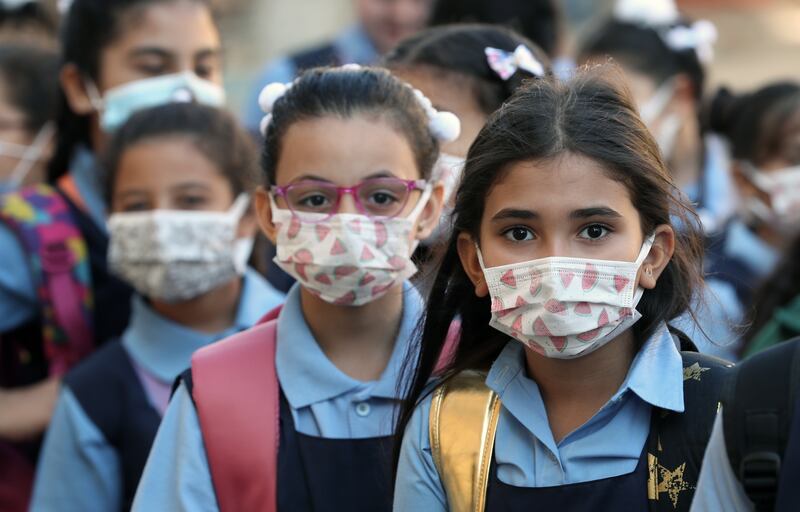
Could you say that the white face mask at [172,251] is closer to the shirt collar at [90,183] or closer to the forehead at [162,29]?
the shirt collar at [90,183]

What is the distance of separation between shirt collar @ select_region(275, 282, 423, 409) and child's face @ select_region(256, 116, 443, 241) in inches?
13.0

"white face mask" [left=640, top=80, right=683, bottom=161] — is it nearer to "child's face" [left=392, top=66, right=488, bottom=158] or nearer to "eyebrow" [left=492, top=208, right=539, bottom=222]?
"child's face" [left=392, top=66, right=488, bottom=158]

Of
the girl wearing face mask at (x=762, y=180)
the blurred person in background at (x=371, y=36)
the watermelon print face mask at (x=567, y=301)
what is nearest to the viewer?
the watermelon print face mask at (x=567, y=301)

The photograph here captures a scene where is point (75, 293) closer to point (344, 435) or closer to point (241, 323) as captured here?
point (241, 323)

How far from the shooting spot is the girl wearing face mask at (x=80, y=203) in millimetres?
5121

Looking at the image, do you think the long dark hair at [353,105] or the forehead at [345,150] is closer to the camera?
the forehead at [345,150]

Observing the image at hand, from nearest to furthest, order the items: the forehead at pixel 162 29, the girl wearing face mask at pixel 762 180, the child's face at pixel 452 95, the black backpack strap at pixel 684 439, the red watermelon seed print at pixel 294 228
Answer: the black backpack strap at pixel 684 439 → the red watermelon seed print at pixel 294 228 → the child's face at pixel 452 95 → the forehead at pixel 162 29 → the girl wearing face mask at pixel 762 180

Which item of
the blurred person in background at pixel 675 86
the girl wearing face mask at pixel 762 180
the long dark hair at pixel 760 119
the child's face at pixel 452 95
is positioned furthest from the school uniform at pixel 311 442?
the long dark hair at pixel 760 119

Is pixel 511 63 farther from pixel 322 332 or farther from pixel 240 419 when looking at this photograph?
pixel 240 419

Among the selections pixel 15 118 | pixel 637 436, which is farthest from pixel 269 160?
pixel 15 118

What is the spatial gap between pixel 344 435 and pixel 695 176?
3.49 metres

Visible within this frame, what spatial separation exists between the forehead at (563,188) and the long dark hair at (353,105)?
0.77 m

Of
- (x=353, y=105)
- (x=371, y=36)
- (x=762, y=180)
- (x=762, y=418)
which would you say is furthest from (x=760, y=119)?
(x=762, y=418)

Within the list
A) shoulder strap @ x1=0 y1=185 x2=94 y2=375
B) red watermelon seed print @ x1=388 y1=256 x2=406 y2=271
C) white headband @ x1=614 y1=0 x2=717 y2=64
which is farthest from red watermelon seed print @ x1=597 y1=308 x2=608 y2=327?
white headband @ x1=614 y1=0 x2=717 y2=64
